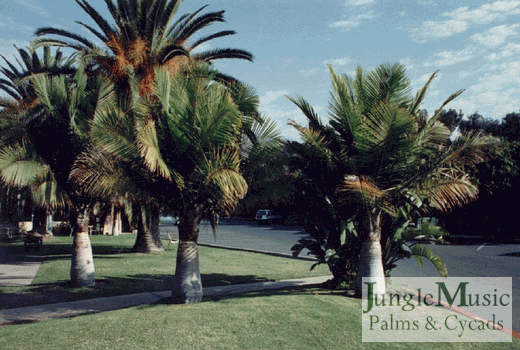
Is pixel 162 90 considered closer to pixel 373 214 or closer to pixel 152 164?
pixel 152 164

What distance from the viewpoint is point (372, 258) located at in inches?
336

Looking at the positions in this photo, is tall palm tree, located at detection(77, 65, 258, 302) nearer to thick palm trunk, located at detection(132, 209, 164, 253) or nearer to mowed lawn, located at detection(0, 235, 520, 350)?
mowed lawn, located at detection(0, 235, 520, 350)

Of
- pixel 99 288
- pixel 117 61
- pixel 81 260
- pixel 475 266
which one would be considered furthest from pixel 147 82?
pixel 475 266

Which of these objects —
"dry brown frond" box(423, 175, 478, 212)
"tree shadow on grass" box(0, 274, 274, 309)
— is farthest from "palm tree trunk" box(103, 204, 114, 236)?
"dry brown frond" box(423, 175, 478, 212)

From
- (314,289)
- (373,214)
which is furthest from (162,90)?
(314,289)

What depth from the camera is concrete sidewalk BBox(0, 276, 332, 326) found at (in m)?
7.74

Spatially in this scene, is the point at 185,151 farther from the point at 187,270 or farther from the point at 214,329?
the point at 214,329

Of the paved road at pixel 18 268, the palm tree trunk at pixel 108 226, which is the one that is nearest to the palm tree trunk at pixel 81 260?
the paved road at pixel 18 268

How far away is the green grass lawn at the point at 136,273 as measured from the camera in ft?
31.9

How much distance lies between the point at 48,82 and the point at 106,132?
157 inches

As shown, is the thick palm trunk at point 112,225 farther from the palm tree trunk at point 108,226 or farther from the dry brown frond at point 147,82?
the dry brown frond at point 147,82

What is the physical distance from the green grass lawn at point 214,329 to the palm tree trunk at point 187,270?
1.01 feet

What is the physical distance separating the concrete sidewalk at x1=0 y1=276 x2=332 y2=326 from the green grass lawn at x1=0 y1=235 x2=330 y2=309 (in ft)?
1.74

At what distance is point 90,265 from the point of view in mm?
10648
